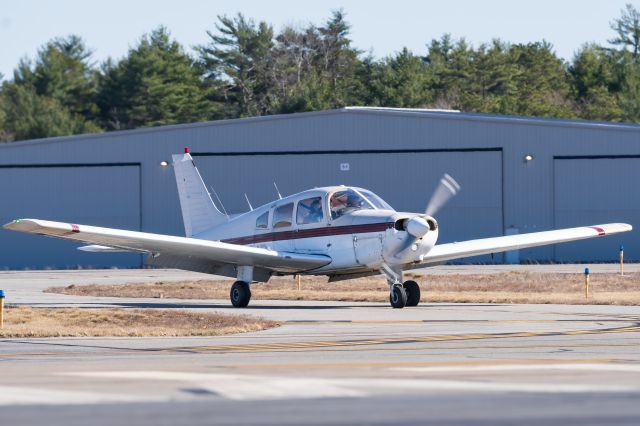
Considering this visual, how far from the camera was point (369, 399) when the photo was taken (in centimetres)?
979

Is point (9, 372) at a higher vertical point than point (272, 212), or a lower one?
lower

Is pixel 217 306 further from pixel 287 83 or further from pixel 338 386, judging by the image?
pixel 287 83

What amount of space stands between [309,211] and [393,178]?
25.0 meters

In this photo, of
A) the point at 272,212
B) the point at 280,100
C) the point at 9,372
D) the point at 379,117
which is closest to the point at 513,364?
the point at 9,372

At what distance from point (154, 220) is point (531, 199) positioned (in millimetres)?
16238

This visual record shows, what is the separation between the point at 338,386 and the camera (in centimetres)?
1070

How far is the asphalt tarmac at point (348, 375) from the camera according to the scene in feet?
29.7

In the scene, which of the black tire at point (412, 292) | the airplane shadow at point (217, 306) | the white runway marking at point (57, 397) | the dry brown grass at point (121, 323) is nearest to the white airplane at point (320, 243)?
the black tire at point (412, 292)

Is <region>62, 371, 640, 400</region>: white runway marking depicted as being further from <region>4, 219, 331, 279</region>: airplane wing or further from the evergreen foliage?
the evergreen foliage

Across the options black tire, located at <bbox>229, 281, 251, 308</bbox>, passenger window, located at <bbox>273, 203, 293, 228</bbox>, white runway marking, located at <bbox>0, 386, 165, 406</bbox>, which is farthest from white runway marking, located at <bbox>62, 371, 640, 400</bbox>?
passenger window, located at <bbox>273, 203, 293, 228</bbox>

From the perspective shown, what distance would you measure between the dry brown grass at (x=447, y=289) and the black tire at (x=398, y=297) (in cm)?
305

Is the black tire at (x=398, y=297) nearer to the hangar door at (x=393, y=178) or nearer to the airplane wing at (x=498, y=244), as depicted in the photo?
the airplane wing at (x=498, y=244)

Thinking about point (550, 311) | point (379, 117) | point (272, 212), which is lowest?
point (550, 311)

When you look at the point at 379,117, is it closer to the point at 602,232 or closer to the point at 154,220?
the point at 154,220
